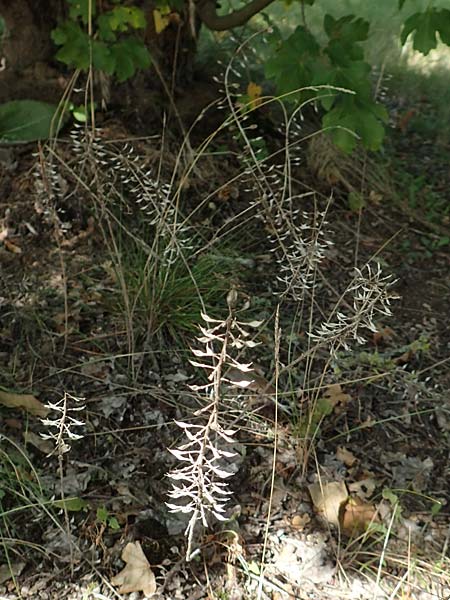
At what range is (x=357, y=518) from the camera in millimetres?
1980

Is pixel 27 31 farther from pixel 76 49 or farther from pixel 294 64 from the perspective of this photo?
pixel 294 64

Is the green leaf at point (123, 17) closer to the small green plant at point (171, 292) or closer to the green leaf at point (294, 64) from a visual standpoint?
the green leaf at point (294, 64)

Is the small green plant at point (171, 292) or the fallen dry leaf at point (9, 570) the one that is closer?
the fallen dry leaf at point (9, 570)

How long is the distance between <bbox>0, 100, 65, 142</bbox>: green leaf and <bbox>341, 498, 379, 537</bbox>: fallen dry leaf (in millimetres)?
1955

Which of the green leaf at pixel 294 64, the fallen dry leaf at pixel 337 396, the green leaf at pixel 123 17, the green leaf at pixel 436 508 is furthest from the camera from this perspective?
the green leaf at pixel 123 17

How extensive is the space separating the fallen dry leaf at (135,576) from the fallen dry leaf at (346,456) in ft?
2.18

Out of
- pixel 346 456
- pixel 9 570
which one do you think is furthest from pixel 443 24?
pixel 9 570

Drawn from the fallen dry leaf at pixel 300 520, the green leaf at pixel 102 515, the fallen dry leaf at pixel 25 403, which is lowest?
the fallen dry leaf at pixel 300 520

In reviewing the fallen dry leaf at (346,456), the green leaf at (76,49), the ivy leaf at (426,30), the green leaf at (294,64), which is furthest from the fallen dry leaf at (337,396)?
the green leaf at (76,49)

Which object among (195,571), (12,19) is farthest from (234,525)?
(12,19)

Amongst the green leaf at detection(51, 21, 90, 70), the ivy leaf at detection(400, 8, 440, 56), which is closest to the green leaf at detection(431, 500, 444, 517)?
the ivy leaf at detection(400, 8, 440, 56)

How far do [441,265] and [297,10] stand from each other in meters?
2.15

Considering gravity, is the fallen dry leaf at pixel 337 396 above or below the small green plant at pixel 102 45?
below

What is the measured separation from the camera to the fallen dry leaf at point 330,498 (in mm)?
1996
